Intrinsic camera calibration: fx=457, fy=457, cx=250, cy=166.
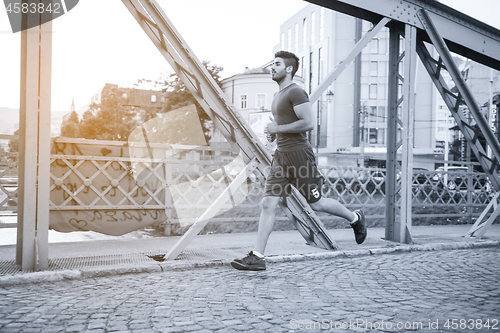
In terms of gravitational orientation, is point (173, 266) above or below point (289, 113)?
below

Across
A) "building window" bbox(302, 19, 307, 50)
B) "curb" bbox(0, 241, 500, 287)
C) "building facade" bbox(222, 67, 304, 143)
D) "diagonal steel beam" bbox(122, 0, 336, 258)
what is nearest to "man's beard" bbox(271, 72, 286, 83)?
"diagonal steel beam" bbox(122, 0, 336, 258)

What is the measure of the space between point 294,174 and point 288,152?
0.25 meters

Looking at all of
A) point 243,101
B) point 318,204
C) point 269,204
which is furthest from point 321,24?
point 269,204

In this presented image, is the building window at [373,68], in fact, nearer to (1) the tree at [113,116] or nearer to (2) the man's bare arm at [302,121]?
(1) the tree at [113,116]

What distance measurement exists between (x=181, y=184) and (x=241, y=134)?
2630mm

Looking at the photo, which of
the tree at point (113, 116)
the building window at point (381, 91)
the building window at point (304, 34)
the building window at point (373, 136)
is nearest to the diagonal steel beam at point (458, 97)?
the tree at point (113, 116)

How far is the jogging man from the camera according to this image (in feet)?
16.0

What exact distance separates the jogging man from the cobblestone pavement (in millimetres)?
642

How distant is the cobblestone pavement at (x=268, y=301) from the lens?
2.95 m

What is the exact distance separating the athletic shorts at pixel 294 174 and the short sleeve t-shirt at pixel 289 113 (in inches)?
3.0

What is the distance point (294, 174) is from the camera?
4.99m

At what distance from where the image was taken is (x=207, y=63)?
35094 mm

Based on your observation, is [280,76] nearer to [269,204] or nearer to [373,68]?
[269,204]

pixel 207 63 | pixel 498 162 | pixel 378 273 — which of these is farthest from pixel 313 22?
pixel 378 273
